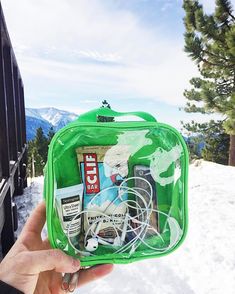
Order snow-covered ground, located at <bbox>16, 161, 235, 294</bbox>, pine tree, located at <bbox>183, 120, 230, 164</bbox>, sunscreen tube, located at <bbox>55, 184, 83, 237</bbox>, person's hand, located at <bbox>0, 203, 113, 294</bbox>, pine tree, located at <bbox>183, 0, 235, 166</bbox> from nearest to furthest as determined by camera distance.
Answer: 1. person's hand, located at <bbox>0, 203, 113, 294</bbox>
2. sunscreen tube, located at <bbox>55, 184, 83, 237</bbox>
3. snow-covered ground, located at <bbox>16, 161, 235, 294</bbox>
4. pine tree, located at <bbox>183, 0, 235, 166</bbox>
5. pine tree, located at <bbox>183, 120, 230, 164</bbox>

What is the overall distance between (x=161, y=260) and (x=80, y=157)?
8.12ft

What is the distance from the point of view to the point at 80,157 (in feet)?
3.72

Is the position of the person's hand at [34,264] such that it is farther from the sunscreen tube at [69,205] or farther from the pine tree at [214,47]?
the pine tree at [214,47]

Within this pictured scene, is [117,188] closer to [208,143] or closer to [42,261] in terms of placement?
[42,261]

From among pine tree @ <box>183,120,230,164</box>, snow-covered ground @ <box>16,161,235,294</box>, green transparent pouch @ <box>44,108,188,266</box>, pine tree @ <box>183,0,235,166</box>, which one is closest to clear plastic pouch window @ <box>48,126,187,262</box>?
green transparent pouch @ <box>44,108,188,266</box>

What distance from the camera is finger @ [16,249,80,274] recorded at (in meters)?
0.91

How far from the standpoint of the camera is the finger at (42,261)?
3.00ft

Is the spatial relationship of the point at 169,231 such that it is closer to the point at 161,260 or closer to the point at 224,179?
the point at 161,260

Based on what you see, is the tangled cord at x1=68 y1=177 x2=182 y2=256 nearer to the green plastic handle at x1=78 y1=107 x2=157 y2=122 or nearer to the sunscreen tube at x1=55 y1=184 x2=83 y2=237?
the sunscreen tube at x1=55 y1=184 x2=83 y2=237

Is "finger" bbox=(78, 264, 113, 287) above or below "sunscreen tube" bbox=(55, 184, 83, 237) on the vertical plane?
below

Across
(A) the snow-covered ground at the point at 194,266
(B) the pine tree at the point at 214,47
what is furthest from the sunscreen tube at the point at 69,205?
(B) the pine tree at the point at 214,47

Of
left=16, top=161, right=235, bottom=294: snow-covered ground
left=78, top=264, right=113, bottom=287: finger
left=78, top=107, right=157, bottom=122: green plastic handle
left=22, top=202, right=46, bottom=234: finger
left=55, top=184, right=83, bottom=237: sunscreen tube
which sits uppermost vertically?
left=78, top=107, right=157, bottom=122: green plastic handle

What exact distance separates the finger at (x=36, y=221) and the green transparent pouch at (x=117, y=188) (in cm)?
9

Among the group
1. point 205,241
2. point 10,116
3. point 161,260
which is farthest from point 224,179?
point 10,116
